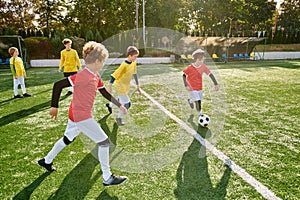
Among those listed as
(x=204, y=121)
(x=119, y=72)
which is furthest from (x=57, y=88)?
(x=204, y=121)

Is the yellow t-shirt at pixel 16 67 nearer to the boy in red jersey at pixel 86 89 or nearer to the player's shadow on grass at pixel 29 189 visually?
the player's shadow on grass at pixel 29 189

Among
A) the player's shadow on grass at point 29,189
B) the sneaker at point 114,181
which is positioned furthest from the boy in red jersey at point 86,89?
the player's shadow on grass at point 29,189

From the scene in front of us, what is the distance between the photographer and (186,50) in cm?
2608

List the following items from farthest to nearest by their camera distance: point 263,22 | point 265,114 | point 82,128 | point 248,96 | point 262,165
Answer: point 263,22 → point 248,96 → point 265,114 → point 262,165 → point 82,128

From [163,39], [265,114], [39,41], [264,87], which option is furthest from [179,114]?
[163,39]

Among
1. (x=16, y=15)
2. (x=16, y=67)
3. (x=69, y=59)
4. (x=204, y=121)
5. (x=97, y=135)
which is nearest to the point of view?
(x=97, y=135)

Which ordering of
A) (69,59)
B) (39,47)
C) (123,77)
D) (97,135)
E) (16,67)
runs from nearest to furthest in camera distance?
(97,135)
(123,77)
(16,67)
(69,59)
(39,47)

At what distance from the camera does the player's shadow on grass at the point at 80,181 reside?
3.02m

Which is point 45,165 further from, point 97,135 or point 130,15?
point 130,15

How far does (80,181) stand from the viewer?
3330 millimetres

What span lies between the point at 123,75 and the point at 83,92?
2355 mm

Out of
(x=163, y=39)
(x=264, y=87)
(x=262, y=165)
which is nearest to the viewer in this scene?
(x=262, y=165)

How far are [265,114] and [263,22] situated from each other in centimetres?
4186

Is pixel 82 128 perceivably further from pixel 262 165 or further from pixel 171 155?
pixel 262 165
